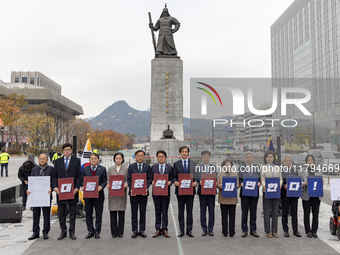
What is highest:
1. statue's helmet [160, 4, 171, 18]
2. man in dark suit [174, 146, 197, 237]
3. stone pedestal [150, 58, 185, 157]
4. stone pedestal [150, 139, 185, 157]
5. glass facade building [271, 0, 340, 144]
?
glass facade building [271, 0, 340, 144]

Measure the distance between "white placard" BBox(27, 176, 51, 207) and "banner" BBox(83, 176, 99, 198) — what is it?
842 mm

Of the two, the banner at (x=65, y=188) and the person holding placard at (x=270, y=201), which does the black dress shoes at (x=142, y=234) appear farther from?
the person holding placard at (x=270, y=201)

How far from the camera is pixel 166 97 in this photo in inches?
1008

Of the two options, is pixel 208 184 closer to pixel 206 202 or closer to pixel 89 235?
pixel 206 202

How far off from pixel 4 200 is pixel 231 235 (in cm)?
689

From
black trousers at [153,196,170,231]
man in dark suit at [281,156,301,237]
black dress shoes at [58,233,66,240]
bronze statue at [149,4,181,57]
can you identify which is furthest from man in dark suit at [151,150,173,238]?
bronze statue at [149,4,181,57]

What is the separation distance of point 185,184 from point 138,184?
3.48 ft

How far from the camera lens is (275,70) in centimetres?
8600

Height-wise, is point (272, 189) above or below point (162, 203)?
above

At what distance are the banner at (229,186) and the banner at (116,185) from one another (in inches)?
89.3

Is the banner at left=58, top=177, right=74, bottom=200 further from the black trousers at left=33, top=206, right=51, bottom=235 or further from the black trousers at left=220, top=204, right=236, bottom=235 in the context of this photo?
the black trousers at left=220, top=204, right=236, bottom=235

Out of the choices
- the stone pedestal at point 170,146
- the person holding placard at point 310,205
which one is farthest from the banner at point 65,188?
the stone pedestal at point 170,146

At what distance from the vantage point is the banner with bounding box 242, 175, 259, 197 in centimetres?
654

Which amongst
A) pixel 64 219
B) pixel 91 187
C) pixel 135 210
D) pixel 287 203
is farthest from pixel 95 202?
pixel 287 203
